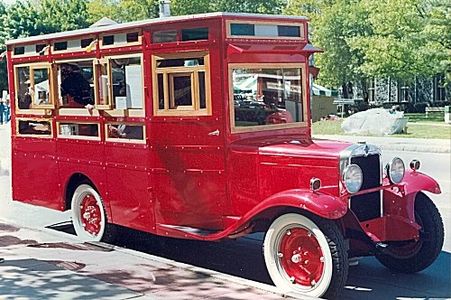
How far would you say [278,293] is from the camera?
552 centimetres

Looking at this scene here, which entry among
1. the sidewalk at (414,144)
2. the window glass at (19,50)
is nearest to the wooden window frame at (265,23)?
the window glass at (19,50)

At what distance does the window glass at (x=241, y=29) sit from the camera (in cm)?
663

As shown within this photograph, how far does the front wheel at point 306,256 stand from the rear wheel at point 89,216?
255cm

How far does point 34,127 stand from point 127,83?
1.94 m

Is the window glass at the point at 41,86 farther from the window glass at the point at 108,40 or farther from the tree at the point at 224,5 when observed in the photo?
the tree at the point at 224,5

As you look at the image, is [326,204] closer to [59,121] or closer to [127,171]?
[127,171]

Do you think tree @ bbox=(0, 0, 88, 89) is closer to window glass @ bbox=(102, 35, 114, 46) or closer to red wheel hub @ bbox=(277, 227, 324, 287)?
window glass @ bbox=(102, 35, 114, 46)

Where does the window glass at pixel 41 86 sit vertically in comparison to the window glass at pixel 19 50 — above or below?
below

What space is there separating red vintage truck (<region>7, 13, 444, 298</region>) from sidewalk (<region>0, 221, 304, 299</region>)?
0.44 m

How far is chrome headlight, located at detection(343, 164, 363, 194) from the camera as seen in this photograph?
5.85 meters

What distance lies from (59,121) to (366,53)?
18.9 meters

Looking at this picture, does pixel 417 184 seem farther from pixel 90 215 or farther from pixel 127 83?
pixel 90 215

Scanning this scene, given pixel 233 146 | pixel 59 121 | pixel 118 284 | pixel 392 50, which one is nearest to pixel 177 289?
pixel 118 284

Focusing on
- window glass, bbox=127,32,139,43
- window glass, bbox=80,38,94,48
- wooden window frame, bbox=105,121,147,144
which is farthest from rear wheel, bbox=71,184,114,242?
window glass, bbox=127,32,139,43
